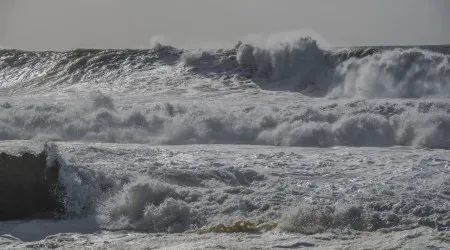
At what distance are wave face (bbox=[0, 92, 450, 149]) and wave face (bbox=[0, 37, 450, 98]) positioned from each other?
→ 395 cm

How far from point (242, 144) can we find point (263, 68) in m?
8.76

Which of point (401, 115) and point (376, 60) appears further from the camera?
point (376, 60)

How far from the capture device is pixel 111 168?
306 inches

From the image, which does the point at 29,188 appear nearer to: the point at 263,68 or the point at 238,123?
the point at 238,123

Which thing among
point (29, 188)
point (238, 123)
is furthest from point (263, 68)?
point (29, 188)

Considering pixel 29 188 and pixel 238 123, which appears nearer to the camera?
pixel 29 188

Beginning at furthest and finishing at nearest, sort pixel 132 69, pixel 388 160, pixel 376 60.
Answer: pixel 132 69 → pixel 376 60 → pixel 388 160

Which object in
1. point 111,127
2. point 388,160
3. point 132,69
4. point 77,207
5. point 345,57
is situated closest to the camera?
point 77,207

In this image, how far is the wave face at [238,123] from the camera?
35.7 feet

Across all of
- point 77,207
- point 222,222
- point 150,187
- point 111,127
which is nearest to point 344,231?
point 222,222

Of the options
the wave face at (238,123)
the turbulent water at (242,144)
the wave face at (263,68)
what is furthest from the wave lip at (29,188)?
the wave face at (263,68)

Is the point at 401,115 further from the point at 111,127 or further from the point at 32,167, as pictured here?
the point at 32,167

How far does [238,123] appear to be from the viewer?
12.6 meters

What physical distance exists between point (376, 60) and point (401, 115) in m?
6.08
